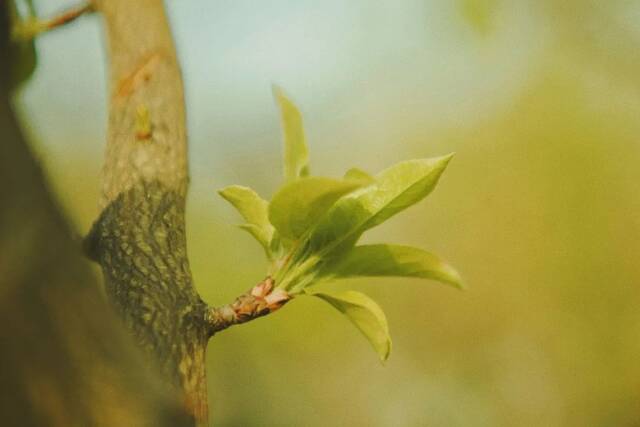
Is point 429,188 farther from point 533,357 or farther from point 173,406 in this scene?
point 533,357

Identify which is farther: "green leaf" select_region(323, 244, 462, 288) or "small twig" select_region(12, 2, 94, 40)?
"small twig" select_region(12, 2, 94, 40)

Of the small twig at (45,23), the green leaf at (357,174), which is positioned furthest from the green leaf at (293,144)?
the small twig at (45,23)

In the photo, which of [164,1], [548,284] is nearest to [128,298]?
[164,1]

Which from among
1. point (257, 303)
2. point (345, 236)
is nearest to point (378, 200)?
point (345, 236)

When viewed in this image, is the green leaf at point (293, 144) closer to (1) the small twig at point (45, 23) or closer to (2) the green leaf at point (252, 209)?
(2) the green leaf at point (252, 209)

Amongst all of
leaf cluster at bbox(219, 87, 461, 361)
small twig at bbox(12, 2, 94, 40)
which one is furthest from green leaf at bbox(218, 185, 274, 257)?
small twig at bbox(12, 2, 94, 40)

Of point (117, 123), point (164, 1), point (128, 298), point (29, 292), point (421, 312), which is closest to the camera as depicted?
point (29, 292)

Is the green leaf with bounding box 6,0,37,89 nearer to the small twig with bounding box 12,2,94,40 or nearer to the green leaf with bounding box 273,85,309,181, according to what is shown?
the small twig with bounding box 12,2,94,40

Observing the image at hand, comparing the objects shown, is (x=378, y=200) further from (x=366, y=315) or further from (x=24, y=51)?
(x=24, y=51)
